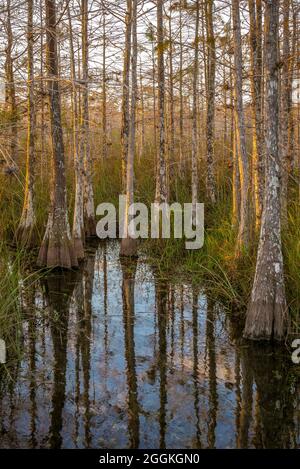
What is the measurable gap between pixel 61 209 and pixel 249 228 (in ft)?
15.2

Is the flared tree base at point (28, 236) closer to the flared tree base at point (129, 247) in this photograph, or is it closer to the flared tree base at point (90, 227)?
the flared tree base at point (90, 227)

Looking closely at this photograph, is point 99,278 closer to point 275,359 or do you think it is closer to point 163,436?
point 275,359

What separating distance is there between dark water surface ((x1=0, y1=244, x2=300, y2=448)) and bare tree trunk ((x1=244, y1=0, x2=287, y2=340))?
0.38 metres

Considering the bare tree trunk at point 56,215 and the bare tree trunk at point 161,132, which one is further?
the bare tree trunk at point 161,132

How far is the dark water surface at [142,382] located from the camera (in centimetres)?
454

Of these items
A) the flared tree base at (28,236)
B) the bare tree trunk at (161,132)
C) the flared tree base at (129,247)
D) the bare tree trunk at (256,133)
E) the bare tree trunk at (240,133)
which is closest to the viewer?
the bare tree trunk at (256,133)

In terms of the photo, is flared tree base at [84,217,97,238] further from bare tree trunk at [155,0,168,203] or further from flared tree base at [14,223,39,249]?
bare tree trunk at [155,0,168,203]

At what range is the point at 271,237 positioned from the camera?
648 cm

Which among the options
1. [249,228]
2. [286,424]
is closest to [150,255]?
[249,228]

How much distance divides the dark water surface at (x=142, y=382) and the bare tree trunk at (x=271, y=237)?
1.25 feet

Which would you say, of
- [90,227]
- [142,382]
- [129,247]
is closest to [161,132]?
[129,247]

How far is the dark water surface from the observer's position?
14.9ft

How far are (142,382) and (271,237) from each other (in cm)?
254

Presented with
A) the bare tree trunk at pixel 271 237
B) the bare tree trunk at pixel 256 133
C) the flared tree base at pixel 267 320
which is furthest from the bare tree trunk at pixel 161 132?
the flared tree base at pixel 267 320
